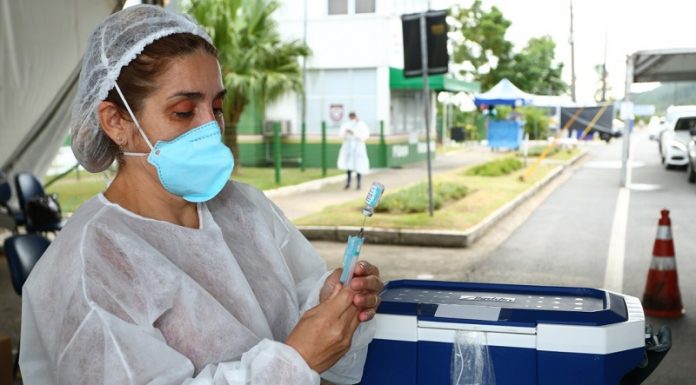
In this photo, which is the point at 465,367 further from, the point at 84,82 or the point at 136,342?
the point at 84,82

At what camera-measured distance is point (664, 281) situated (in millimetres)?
5938

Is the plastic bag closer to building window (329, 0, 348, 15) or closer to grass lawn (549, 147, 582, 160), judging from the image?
building window (329, 0, 348, 15)

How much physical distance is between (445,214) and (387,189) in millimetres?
5439

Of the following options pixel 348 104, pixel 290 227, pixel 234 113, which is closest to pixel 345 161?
pixel 234 113

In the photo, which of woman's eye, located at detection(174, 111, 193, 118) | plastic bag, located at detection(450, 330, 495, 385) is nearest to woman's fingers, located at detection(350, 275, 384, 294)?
plastic bag, located at detection(450, 330, 495, 385)

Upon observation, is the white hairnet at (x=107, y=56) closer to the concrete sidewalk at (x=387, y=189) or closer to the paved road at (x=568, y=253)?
the paved road at (x=568, y=253)

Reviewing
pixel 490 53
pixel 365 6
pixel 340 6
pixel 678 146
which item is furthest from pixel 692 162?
pixel 490 53

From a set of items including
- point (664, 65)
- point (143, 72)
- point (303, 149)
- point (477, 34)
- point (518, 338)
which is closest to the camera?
point (143, 72)

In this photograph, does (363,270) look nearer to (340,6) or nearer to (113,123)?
(113,123)

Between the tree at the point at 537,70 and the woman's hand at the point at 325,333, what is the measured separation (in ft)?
137

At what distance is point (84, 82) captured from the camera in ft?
5.62

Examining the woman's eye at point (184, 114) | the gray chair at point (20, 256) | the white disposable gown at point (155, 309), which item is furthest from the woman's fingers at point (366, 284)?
the gray chair at point (20, 256)

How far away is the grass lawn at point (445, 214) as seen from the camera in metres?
10.0

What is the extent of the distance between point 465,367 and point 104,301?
86 centimetres
